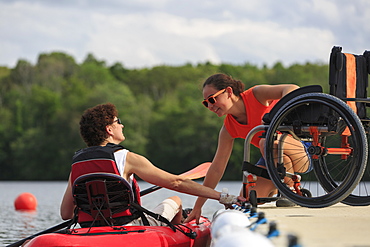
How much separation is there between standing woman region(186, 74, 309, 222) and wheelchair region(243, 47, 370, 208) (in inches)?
17.8

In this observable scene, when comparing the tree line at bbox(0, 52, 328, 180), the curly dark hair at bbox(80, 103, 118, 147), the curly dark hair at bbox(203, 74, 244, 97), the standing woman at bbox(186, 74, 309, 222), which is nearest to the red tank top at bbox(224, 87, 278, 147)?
the standing woman at bbox(186, 74, 309, 222)

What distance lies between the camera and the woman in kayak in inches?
193

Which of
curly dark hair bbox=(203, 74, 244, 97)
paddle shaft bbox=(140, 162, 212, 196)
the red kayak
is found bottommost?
the red kayak

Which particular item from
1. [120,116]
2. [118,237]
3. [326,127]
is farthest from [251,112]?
[120,116]

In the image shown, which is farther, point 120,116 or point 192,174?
point 120,116

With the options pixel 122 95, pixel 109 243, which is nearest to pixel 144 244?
pixel 109 243

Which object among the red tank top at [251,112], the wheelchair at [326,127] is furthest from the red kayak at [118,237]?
the red tank top at [251,112]

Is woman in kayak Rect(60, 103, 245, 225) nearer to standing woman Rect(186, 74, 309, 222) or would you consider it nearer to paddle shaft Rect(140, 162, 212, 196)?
standing woman Rect(186, 74, 309, 222)

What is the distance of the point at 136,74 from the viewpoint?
74375mm

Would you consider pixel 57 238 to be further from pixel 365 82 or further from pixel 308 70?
pixel 308 70

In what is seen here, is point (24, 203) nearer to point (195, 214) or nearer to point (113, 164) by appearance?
point (195, 214)

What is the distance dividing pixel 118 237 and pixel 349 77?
2.12 meters

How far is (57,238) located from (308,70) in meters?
61.3

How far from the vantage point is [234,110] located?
564 cm
